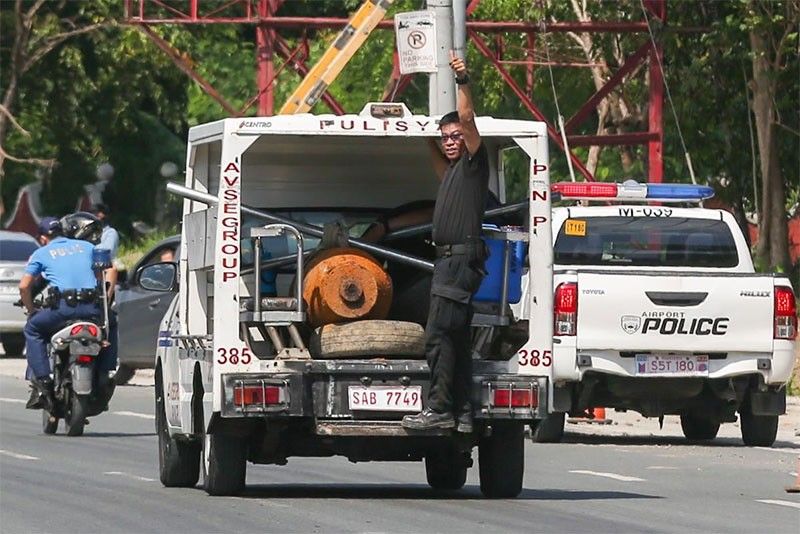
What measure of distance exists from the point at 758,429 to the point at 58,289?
19.1ft

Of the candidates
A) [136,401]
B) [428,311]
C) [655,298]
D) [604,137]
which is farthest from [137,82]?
[428,311]

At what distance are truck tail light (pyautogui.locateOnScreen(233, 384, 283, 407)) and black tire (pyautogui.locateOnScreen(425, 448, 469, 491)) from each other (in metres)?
1.51

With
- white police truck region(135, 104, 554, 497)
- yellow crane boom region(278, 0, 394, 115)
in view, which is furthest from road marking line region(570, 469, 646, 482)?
yellow crane boom region(278, 0, 394, 115)

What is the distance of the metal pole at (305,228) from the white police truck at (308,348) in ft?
0.04

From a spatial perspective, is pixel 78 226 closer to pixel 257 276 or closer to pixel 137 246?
pixel 257 276

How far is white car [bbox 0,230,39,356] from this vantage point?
31.3m

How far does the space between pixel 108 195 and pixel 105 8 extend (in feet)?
50.7

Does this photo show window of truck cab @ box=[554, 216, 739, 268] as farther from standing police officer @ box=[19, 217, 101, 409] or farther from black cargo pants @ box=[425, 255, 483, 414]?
black cargo pants @ box=[425, 255, 483, 414]

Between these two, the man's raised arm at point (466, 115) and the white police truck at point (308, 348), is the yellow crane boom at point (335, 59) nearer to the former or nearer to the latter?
the white police truck at point (308, 348)

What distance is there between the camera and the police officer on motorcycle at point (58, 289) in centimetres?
1912

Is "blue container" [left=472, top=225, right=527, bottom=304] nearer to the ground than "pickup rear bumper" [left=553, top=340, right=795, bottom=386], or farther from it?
farther from it

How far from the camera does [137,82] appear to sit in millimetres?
53000

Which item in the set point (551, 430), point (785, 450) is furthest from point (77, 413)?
Answer: point (785, 450)

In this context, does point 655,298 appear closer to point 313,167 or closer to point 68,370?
point 313,167
